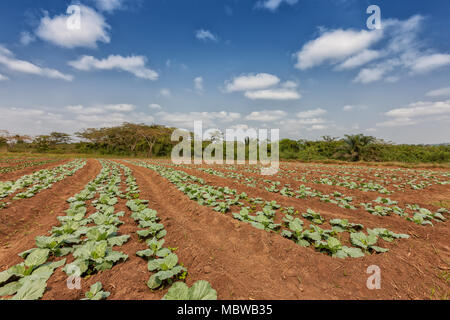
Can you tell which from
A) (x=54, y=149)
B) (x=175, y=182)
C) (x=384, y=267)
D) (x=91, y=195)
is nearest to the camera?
(x=384, y=267)

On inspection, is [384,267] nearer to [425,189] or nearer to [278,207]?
[278,207]

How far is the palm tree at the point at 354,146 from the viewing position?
28469 mm

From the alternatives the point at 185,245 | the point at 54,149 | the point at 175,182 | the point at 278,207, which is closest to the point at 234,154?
the point at 175,182

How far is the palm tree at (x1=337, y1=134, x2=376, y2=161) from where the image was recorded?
28.5m

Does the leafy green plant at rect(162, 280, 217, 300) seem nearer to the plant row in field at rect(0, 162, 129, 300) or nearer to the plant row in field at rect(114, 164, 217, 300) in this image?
the plant row in field at rect(114, 164, 217, 300)

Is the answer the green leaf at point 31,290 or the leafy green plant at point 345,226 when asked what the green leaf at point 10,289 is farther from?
the leafy green plant at point 345,226

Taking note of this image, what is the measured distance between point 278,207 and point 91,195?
6.23 m

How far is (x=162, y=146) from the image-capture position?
47.1m

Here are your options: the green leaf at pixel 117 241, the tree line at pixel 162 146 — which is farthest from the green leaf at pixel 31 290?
the tree line at pixel 162 146

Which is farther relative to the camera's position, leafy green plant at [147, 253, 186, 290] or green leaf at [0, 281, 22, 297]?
leafy green plant at [147, 253, 186, 290]

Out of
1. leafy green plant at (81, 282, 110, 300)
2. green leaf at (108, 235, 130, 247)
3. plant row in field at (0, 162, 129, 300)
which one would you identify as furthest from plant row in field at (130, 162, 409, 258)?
leafy green plant at (81, 282, 110, 300)

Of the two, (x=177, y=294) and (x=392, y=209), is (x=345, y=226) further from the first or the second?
(x=177, y=294)

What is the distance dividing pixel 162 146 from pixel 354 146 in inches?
1608
